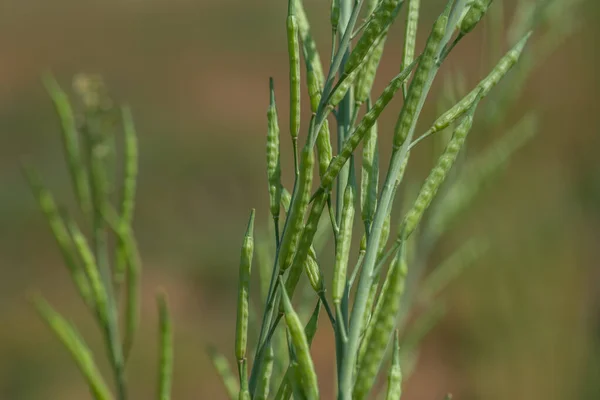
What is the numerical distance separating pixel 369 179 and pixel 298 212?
0.06 metres

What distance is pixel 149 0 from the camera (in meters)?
14.0

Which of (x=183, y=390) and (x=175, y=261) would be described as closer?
(x=183, y=390)

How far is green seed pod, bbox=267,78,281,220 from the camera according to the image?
0.42 m

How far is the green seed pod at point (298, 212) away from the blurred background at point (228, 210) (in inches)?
21.9

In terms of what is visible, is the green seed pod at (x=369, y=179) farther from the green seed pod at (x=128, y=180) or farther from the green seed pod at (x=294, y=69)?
the green seed pod at (x=128, y=180)

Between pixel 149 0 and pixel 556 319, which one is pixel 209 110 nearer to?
pixel 149 0

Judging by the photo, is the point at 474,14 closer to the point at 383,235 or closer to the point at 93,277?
the point at 383,235

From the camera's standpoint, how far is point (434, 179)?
39cm

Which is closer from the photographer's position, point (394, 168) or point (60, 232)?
point (394, 168)

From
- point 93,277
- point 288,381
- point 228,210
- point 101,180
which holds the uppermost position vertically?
point 228,210

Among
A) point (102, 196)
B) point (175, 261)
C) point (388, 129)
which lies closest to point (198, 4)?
point (388, 129)

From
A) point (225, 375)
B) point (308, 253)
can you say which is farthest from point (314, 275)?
point (225, 375)

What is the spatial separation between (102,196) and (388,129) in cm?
720

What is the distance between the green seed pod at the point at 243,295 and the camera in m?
0.42
